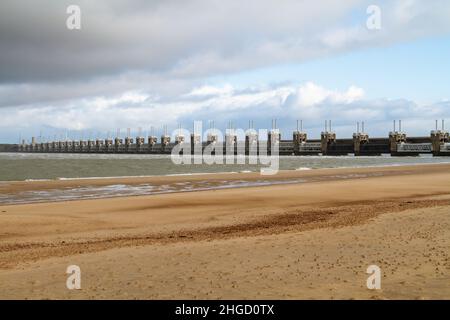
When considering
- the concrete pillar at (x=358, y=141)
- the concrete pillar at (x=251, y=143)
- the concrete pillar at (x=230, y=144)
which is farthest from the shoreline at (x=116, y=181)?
the concrete pillar at (x=230, y=144)

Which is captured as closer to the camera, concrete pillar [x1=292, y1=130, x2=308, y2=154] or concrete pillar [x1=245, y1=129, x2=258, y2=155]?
concrete pillar [x1=292, y1=130, x2=308, y2=154]

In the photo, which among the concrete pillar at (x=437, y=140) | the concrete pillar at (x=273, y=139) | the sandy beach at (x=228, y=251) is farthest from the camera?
the concrete pillar at (x=273, y=139)

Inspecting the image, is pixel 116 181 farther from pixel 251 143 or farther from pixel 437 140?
pixel 251 143

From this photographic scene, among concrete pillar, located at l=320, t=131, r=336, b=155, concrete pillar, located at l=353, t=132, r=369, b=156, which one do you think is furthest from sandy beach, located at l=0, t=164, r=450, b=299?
concrete pillar, located at l=320, t=131, r=336, b=155

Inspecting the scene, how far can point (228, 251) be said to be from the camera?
9.51 m

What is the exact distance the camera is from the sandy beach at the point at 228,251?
6.89 meters

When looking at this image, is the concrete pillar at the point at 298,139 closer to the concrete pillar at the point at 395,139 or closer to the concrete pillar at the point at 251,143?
the concrete pillar at the point at 251,143

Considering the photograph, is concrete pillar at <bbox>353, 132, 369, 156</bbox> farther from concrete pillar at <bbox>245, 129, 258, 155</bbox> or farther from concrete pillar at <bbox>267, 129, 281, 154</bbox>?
concrete pillar at <bbox>245, 129, 258, 155</bbox>

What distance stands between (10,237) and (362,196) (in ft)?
49.4

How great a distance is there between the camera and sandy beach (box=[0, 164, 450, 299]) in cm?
689

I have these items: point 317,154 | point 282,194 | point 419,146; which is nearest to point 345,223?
point 282,194

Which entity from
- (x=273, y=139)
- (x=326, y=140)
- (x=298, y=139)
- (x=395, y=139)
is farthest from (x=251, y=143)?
(x=395, y=139)

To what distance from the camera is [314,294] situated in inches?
256
